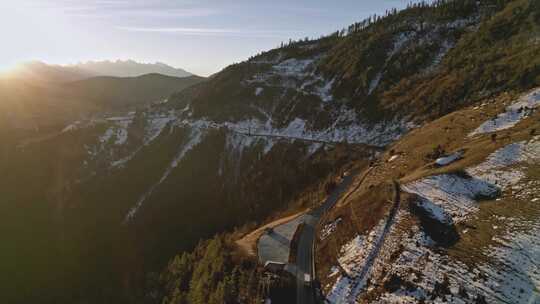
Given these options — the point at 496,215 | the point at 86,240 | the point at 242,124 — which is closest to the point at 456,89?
the point at 496,215

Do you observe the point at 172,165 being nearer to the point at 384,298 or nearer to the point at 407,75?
the point at 407,75

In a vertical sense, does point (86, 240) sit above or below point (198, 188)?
below

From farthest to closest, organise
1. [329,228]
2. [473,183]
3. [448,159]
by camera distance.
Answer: [329,228], [448,159], [473,183]

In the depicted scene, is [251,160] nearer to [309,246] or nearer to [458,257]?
[309,246]

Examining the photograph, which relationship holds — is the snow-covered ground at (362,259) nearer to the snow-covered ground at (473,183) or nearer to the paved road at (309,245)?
the paved road at (309,245)

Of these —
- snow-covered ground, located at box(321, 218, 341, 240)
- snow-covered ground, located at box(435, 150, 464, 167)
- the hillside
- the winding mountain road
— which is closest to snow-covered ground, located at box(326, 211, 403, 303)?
the hillside

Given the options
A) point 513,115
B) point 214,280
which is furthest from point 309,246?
point 513,115

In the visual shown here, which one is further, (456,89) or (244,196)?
(244,196)
